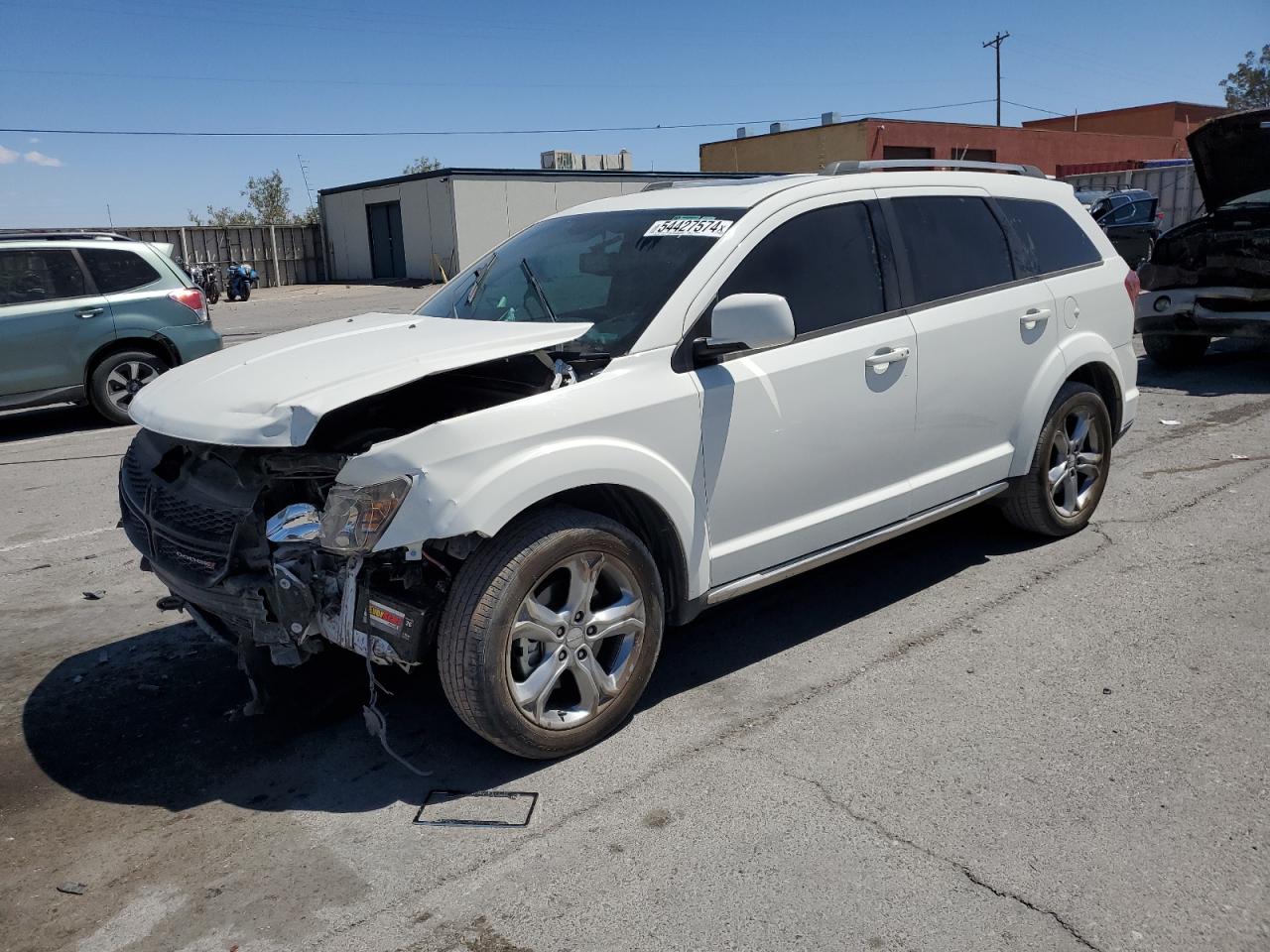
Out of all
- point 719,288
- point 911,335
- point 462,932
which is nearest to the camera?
point 462,932

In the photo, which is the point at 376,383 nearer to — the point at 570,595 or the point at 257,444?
the point at 257,444

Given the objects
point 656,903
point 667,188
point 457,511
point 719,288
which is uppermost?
point 667,188

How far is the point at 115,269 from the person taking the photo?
10.4m

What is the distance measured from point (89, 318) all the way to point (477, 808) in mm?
8542

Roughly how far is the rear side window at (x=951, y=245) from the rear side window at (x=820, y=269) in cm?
28

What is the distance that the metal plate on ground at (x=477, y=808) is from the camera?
333 centimetres

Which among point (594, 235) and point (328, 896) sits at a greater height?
point (594, 235)

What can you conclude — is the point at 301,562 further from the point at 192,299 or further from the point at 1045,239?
the point at 192,299

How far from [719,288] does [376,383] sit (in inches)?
54.2

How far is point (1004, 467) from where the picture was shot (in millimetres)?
5184

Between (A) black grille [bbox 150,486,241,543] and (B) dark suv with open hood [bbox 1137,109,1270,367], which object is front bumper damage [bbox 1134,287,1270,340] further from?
(A) black grille [bbox 150,486,241,543]

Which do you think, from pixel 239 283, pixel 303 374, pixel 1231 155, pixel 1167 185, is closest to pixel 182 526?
pixel 303 374

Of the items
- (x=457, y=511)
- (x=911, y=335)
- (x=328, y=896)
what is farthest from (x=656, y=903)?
(x=911, y=335)

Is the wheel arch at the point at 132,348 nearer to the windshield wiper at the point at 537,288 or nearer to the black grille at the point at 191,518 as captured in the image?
the windshield wiper at the point at 537,288
